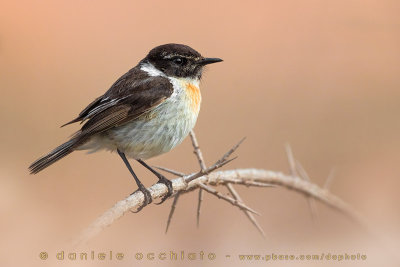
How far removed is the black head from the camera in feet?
15.1

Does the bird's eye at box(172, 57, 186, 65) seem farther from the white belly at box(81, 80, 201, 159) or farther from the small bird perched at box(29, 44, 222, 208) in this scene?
the white belly at box(81, 80, 201, 159)

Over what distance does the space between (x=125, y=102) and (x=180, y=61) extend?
66cm

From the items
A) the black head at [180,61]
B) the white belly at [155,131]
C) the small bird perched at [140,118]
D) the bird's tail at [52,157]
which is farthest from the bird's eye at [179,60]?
the bird's tail at [52,157]

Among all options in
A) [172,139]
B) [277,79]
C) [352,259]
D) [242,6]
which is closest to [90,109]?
[172,139]

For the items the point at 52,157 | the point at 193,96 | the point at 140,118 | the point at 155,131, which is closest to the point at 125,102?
the point at 140,118

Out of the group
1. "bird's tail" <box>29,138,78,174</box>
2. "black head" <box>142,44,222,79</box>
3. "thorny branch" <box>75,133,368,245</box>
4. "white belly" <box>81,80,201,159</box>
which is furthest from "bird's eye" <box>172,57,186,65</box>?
"thorny branch" <box>75,133,368,245</box>

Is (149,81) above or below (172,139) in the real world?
above

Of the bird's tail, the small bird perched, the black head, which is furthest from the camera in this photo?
the black head

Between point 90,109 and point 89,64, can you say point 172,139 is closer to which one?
point 90,109

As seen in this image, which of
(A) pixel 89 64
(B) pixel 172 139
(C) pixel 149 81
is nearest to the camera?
(B) pixel 172 139

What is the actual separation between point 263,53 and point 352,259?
447 cm

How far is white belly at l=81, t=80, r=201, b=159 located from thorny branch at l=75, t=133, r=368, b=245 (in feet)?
2.45

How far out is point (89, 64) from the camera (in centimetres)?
795

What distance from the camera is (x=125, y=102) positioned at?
430cm
